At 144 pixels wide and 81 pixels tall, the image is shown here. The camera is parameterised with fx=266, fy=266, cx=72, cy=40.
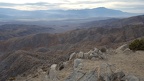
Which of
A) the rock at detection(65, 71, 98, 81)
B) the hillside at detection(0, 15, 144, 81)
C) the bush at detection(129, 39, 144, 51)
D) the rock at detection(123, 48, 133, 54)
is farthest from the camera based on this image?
the hillside at detection(0, 15, 144, 81)

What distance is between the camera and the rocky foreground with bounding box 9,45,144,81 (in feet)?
38.3

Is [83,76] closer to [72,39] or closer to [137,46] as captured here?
[137,46]

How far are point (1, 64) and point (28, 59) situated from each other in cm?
863

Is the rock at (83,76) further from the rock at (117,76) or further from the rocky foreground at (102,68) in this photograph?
the rock at (117,76)

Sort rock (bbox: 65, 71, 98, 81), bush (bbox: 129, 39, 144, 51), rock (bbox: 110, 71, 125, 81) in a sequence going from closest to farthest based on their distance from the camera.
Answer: rock (bbox: 110, 71, 125, 81), rock (bbox: 65, 71, 98, 81), bush (bbox: 129, 39, 144, 51)

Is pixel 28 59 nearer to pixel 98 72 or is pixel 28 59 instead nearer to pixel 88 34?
pixel 98 72

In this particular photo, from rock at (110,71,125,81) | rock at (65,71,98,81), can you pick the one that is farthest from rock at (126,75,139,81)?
rock at (65,71,98,81)

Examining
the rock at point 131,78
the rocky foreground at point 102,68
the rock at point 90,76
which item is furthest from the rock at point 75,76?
the rock at point 131,78

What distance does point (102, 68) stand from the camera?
11992 mm

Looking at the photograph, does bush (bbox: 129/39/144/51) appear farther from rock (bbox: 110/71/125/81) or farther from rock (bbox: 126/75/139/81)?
rock (bbox: 126/75/139/81)

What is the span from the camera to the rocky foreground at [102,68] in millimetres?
11672

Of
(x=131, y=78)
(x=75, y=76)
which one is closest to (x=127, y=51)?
(x=75, y=76)

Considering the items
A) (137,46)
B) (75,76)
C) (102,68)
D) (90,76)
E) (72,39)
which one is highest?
(102,68)

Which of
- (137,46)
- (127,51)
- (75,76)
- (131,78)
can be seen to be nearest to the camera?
(131,78)
